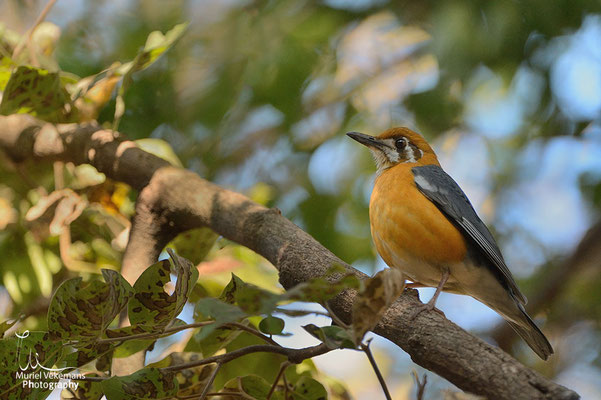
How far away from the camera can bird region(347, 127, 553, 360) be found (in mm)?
2994

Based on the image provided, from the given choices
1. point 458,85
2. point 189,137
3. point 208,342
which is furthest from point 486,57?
point 208,342

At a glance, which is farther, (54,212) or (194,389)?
(54,212)

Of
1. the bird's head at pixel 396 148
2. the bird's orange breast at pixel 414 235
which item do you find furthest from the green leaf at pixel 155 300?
the bird's head at pixel 396 148

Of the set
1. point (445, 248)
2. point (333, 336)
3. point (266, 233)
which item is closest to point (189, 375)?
point (266, 233)

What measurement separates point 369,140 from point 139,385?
2.49m

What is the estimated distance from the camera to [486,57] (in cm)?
386

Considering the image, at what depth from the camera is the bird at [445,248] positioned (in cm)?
299

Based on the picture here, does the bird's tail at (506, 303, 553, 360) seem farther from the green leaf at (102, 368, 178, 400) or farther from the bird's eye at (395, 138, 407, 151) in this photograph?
the green leaf at (102, 368, 178, 400)

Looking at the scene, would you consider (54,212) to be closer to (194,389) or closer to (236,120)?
(194,389)

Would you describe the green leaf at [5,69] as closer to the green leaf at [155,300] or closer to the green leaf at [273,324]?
the green leaf at [155,300]

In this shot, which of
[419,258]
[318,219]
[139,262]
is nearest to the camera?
[139,262]

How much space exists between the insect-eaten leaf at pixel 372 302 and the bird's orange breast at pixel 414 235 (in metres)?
1.63

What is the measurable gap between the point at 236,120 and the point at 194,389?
2575mm

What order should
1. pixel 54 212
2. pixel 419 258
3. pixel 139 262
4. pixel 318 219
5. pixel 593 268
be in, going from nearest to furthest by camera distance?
pixel 139 262 < pixel 54 212 < pixel 419 258 < pixel 318 219 < pixel 593 268
